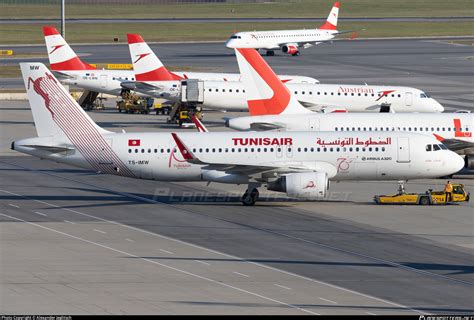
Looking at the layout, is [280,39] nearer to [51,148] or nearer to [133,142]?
[133,142]

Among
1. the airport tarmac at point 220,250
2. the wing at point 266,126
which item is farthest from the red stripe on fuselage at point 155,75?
the airport tarmac at point 220,250

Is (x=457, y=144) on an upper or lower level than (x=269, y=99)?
lower

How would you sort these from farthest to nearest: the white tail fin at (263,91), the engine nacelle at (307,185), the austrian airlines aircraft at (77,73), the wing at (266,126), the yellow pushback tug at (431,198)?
the austrian airlines aircraft at (77,73)
the white tail fin at (263,91)
the wing at (266,126)
the yellow pushback tug at (431,198)
the engine nacelle at (307,185)

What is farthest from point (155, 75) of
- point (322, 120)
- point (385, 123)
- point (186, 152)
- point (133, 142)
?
point (186, 152)

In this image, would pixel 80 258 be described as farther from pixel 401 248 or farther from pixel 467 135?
pixel 467 135

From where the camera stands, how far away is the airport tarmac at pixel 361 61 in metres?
133

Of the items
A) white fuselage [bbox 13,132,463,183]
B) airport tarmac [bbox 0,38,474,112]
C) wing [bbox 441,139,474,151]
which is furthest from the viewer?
airport tarmac [bbox 0,38,474,112]

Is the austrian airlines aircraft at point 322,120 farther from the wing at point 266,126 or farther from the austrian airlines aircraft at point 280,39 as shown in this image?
the austrian airlines aircraft at point 280,39

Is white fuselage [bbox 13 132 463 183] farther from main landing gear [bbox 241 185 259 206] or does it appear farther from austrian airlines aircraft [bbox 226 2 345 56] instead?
austrian airlines aircraft [bbox 226 2 345 56]

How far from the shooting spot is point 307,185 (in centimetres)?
5938

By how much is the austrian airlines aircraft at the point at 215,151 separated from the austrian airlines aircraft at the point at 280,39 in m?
105

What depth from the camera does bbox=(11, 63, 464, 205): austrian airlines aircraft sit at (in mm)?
61031

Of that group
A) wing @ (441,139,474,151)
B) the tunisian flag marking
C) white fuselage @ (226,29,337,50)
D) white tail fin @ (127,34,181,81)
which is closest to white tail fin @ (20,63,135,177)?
the tunisian flag marking

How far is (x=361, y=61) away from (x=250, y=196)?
332 feet
